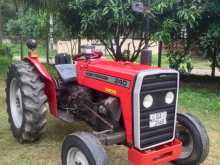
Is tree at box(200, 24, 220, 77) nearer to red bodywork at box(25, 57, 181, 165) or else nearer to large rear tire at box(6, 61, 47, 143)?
red bodywork at box(25, 57, 181, 165)

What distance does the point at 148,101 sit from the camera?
4.02 metres

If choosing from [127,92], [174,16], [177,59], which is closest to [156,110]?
[127,92]

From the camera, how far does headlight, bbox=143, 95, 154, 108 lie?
13.1ft

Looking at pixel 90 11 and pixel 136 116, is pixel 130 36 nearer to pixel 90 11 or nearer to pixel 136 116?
pixel 90 11

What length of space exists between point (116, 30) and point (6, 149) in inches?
240

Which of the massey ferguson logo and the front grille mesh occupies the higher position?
the massey ferguson logo

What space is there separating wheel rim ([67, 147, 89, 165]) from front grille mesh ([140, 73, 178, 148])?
2.00 feet

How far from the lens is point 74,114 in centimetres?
523

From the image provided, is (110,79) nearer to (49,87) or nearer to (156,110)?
(156,110)

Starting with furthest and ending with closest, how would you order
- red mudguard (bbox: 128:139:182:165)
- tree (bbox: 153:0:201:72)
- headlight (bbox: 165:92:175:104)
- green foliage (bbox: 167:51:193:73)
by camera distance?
green foliage (bbox: 167:51:193:73)
tree (bbox: 153:0:201:72)
headlight (bbox: 165:92:175:104)
red mudguard (bbox: 128:139:182:165)

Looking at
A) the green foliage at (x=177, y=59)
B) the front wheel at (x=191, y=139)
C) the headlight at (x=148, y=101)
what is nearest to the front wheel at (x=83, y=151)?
the headlight at (x=148, y=101)

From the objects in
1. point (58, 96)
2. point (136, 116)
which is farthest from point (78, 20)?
point (136, 116)

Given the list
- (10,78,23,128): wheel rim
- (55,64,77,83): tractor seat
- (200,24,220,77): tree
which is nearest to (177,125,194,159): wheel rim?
(55,64,77,83): tractor seat

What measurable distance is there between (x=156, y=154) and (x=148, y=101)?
1.79ft
